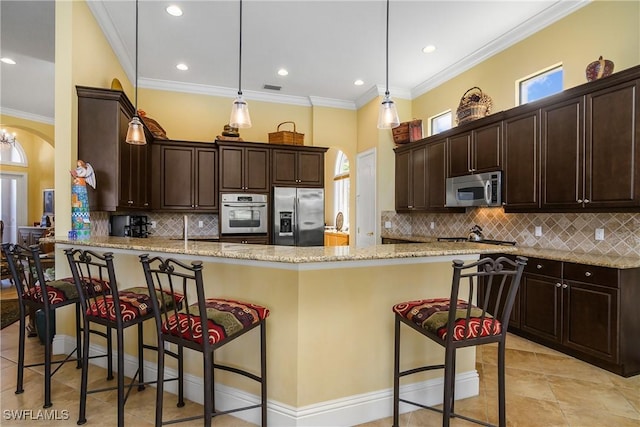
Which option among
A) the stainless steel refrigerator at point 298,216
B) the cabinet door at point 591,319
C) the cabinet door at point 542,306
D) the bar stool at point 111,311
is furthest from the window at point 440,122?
the bar stool at point 111,311

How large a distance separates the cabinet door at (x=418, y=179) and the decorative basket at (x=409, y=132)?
229mm

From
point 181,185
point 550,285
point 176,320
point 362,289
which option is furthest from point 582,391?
point 181,185

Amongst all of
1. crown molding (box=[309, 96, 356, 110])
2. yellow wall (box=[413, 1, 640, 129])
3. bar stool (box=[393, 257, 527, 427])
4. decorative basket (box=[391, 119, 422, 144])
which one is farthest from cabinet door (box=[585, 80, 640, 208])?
crown molding (box=[309, 96, 356, 110])

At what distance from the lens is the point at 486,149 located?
3.96 meters

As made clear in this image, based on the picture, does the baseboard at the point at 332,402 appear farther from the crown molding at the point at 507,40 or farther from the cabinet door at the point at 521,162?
the crown molding at the point at 507,40

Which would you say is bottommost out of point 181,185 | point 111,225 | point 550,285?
point 550,285

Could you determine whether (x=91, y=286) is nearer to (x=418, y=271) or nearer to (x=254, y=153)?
(x=418, y=271)

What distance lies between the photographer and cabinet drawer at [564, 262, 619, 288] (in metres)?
2.59

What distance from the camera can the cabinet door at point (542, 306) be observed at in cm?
302

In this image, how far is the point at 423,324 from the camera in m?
1.82

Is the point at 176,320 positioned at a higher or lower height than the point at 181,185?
lower

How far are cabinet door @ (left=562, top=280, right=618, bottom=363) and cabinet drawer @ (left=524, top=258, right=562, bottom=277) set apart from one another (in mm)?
128

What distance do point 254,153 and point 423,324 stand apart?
4199mm

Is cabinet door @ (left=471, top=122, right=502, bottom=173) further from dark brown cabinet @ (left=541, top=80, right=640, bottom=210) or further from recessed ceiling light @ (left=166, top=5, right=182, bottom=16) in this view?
recessed ceiling light @ (left=166, top=5, right=182, bottom=16)
